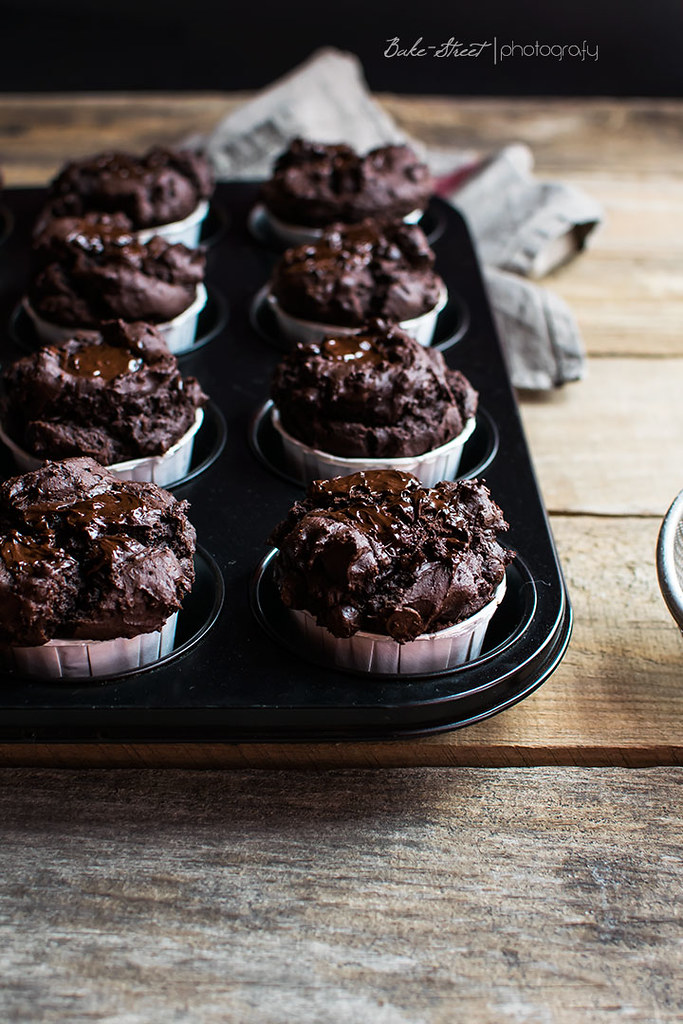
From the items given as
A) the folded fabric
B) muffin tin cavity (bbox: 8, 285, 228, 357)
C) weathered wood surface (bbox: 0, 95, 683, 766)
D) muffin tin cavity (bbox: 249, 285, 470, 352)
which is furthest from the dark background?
muffin tin cavity (bbox: 8, 285, 228, 357)

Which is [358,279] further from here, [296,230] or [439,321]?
[296,230]

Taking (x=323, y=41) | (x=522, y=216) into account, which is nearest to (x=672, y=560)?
(x=522, y=216)

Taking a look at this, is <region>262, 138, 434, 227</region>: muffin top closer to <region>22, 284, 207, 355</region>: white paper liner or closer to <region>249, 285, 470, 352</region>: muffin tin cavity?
<region>249, 285, 470, 352</region>: muffin tin cavity

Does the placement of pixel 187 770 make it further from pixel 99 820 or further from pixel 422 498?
pixel 422 498

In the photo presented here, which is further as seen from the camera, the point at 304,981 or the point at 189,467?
the point at 189,467

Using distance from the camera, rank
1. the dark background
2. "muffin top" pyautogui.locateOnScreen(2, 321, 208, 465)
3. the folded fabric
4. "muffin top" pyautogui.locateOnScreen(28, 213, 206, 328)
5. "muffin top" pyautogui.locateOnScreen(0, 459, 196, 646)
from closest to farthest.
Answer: "muffin top" pyautogui.locateOnScreen(0, 459, 196, 646) → "muffin top" pyautogui.locateOnScreen(2, 321, 208, 465) → "muffin top" pyautogui.locateOnScreen(28, 213, 206, 328) → the folded fabric → the dark background

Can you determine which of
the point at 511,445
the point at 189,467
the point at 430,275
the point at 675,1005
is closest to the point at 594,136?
the point at 430,275
